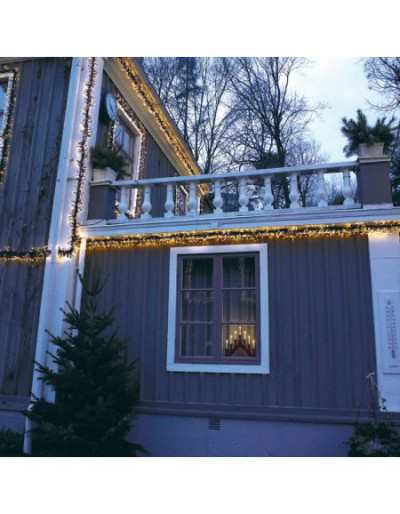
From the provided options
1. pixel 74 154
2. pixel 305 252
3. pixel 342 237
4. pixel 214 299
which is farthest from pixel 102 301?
pixel 342 237

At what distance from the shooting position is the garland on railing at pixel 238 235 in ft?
17.6

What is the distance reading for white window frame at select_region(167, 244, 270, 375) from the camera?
17.7 feet

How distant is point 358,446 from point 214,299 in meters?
2.41

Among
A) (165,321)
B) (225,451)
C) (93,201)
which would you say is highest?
(93,201)

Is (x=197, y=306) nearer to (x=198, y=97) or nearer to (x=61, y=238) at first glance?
(x=61, y=238)

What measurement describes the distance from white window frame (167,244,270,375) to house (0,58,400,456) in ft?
0.06

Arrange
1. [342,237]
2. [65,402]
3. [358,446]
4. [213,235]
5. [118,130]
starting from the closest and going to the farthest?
[358,446], [65,402], [342,237], [213,235], [118,130]

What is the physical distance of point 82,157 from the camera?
21.4 feet

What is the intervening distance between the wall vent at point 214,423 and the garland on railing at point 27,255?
10.6ft

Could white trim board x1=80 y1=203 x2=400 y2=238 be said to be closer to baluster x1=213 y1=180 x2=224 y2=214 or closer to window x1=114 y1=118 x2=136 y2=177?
baluster x1=213 y1=180 x2=224 y2=214

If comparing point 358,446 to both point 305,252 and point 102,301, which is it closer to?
point 305,252

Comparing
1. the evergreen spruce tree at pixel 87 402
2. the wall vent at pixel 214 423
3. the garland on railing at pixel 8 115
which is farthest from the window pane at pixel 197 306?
the garland on railing at pixel 8 115

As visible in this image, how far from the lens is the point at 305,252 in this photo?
5.56m

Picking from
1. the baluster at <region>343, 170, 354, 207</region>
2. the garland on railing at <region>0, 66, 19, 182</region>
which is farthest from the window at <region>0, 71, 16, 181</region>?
the baluster at <region>343, 170, 354, 207</region>
